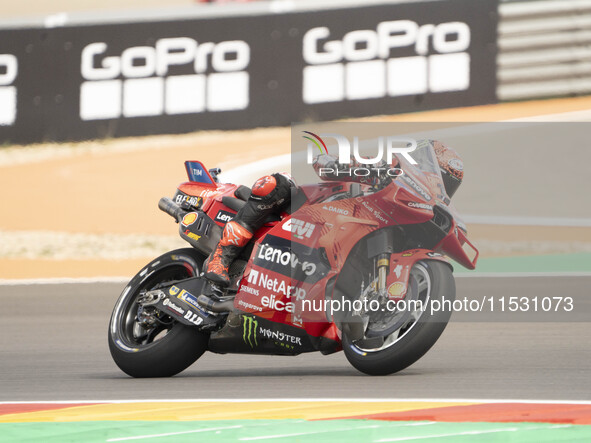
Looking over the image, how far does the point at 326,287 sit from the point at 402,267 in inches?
17.3

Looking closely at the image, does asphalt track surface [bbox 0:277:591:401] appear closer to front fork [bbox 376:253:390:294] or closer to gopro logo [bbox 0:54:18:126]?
front fork [bbox 376:253:390:294]

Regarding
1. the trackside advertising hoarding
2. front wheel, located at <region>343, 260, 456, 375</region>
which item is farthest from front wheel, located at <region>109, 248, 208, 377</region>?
the trackside advertising hoarding

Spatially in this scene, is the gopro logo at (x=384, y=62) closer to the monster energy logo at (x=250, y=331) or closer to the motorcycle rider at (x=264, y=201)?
the motorcycle rider at (x=264, y=201)

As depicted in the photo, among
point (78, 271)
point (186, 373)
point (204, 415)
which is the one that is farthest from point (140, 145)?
point (204, 415)

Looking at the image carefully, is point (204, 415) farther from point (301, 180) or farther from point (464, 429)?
point (301, 180)

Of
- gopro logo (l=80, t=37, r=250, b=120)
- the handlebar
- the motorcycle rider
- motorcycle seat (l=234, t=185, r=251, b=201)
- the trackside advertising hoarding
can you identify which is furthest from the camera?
gopro logo (l=80, t=37, r=250, b=120)

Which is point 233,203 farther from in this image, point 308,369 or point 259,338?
point 308,369

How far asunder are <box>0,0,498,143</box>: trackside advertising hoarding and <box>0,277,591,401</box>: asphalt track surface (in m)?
6.46

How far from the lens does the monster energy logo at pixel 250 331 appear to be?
18.2 feet

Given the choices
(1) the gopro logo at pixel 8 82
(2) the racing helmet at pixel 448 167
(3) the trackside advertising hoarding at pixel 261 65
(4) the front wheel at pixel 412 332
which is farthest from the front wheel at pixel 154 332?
(1) the gopro logo at pixel 8 82

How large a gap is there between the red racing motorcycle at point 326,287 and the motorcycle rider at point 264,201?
0.07 meters

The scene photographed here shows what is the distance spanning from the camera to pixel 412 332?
4996 mm

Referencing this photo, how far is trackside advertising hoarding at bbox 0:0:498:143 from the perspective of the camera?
14828 mm

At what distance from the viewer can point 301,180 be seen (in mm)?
5906
